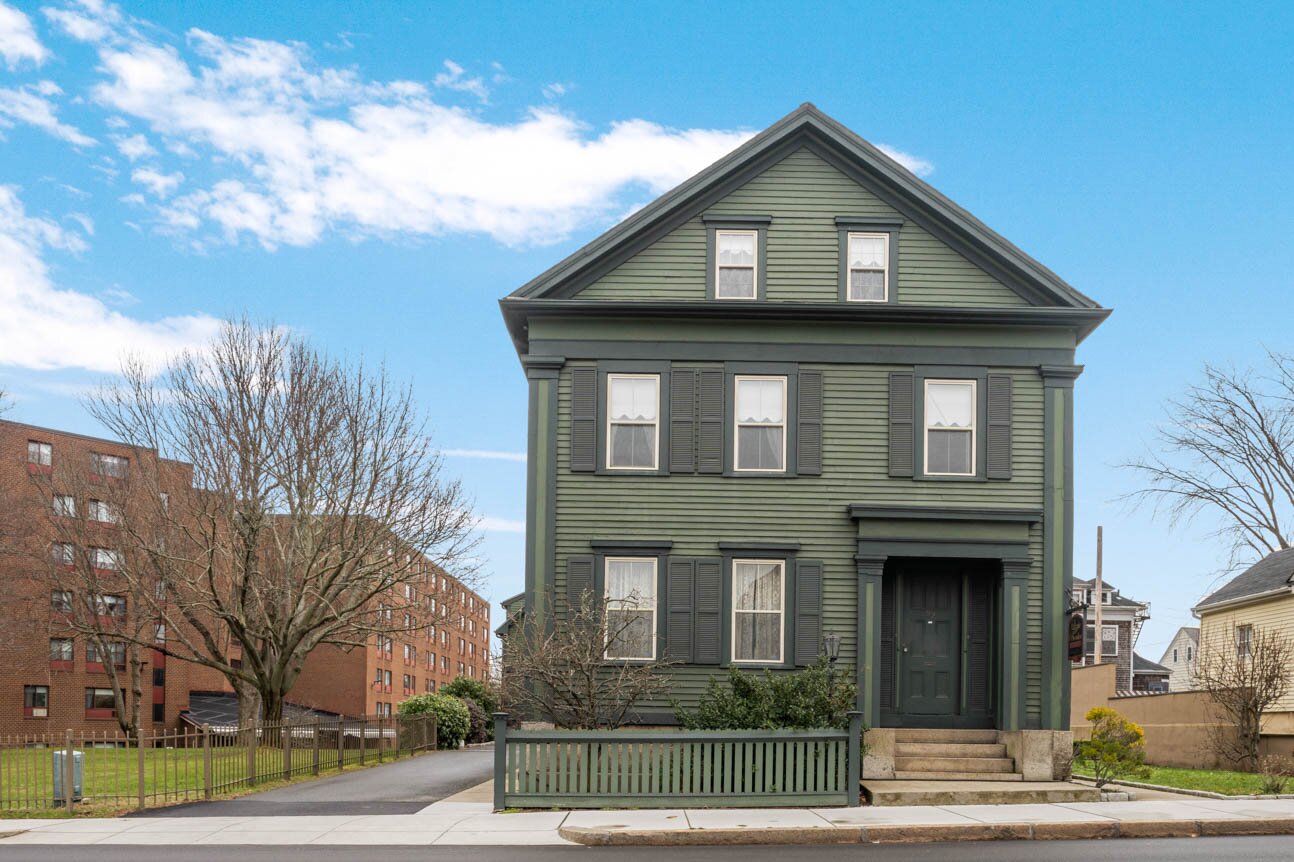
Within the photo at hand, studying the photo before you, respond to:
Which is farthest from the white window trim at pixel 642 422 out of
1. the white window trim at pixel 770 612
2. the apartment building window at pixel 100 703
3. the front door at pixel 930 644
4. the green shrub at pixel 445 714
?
the apartment building window at pixel 100 703

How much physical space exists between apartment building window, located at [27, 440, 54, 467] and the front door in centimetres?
5065

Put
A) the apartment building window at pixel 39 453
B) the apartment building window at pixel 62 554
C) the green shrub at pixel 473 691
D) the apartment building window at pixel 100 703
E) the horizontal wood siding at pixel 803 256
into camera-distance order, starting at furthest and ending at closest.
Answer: the apartment building window at pixel 100 703, the apartment building window at pixel 39 453, the green shrub at pixel 473 691, the apartment building window at pixel 62 554, the horizontal wood siding at pixel 803 256

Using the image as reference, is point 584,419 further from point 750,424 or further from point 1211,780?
point 1211,780

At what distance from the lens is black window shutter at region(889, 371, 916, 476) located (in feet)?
67.5

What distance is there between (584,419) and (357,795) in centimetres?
727

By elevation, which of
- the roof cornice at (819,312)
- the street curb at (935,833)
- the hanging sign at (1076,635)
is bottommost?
the street curb at (935,833)

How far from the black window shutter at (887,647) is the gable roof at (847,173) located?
573 centimetres

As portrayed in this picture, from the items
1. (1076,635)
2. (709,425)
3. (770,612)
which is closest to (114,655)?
(709,425)

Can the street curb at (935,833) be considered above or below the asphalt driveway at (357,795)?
above

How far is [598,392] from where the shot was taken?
68.3 ft

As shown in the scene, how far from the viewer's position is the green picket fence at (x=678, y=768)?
16.2m

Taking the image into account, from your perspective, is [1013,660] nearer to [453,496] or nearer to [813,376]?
[813,376]

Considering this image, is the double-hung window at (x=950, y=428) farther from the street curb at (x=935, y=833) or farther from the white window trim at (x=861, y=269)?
the street curb at (x=935, y=833)

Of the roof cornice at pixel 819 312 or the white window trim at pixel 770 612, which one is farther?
the roof cornice at pixel 819 312
